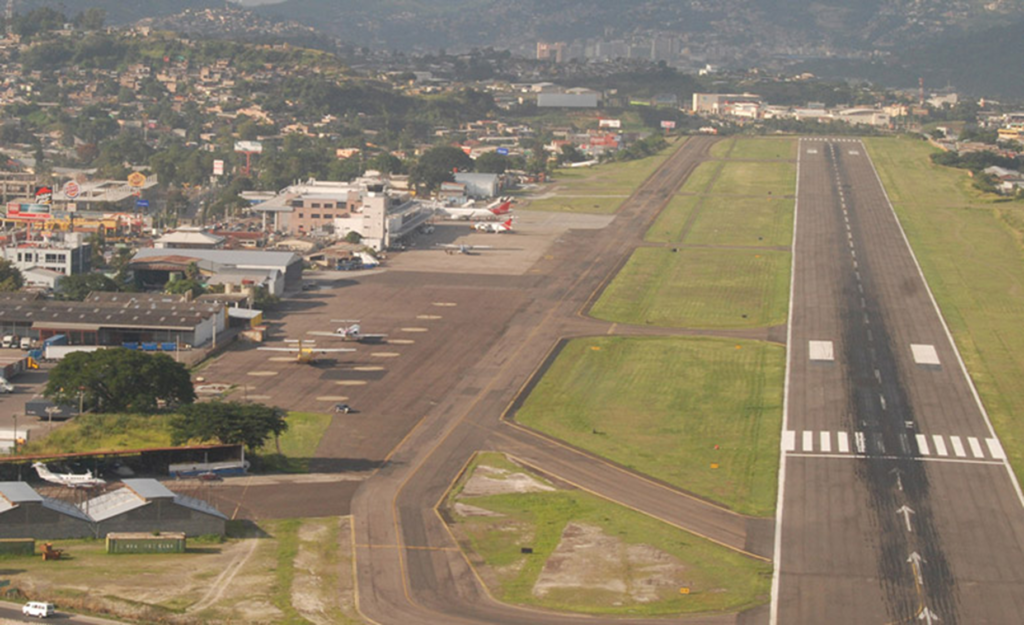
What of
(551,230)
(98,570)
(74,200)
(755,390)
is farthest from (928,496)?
(74,200)

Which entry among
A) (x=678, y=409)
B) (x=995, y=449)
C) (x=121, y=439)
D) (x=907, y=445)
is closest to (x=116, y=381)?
(x=121, y=439)

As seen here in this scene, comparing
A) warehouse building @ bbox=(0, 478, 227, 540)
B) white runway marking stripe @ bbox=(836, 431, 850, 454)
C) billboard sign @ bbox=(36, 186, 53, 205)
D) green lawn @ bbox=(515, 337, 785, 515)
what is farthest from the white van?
billboard sign @ bbox=(36, 186, 53, 205)

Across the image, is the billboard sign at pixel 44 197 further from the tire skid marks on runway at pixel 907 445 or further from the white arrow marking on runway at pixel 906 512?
the white arrow marking on runway at pixel 906 512

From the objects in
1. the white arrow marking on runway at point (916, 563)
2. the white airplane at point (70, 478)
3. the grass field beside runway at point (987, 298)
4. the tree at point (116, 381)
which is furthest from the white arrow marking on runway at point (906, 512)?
the tree at point (116, 381)

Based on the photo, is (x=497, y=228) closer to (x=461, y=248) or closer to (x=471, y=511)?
(x=461, y=248)

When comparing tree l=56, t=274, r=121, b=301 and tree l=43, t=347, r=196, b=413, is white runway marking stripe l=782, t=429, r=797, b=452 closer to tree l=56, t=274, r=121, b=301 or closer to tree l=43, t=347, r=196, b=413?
tree l=43, t=347, r=196, b=413

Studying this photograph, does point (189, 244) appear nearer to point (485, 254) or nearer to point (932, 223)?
point (485, 254)
